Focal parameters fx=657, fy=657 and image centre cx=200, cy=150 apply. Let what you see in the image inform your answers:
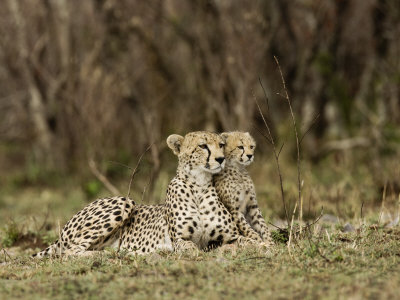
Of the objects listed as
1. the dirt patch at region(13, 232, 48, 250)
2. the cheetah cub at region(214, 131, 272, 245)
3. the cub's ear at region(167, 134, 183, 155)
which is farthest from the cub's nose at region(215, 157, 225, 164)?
the dirt patch at region(13, 232, 48, 250)

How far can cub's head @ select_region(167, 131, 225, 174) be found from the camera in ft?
15.6

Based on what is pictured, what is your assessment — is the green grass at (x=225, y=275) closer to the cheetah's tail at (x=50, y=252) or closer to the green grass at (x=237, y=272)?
the green grass at (x=237, y=272)

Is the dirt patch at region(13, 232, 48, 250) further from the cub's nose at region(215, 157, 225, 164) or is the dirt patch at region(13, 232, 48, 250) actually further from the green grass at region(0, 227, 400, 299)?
the cub's nose at region(215, 157, 225, 164)

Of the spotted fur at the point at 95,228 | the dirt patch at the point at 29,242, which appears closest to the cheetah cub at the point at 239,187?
the spotted fur at the point at 95,228

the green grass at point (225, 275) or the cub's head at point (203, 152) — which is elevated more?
the cub's head at point (203, 152)

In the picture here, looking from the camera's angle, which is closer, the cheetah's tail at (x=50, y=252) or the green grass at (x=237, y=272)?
the green grass at (x=237, y=272)

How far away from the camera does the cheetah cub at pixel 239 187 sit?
4930 mm

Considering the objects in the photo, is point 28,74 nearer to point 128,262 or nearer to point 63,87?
point 63,87

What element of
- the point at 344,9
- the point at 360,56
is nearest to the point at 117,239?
the point at 344,9

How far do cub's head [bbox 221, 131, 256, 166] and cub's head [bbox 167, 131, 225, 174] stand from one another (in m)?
0.12

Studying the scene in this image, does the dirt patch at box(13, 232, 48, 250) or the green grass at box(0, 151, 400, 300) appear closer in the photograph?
the green grass at box(0, 151, 400, 300)

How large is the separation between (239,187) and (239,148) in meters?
0.30

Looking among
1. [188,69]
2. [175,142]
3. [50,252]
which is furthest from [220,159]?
[188,69]

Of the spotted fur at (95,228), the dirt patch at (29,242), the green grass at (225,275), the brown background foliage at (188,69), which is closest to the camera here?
the green grass at (225,275)
